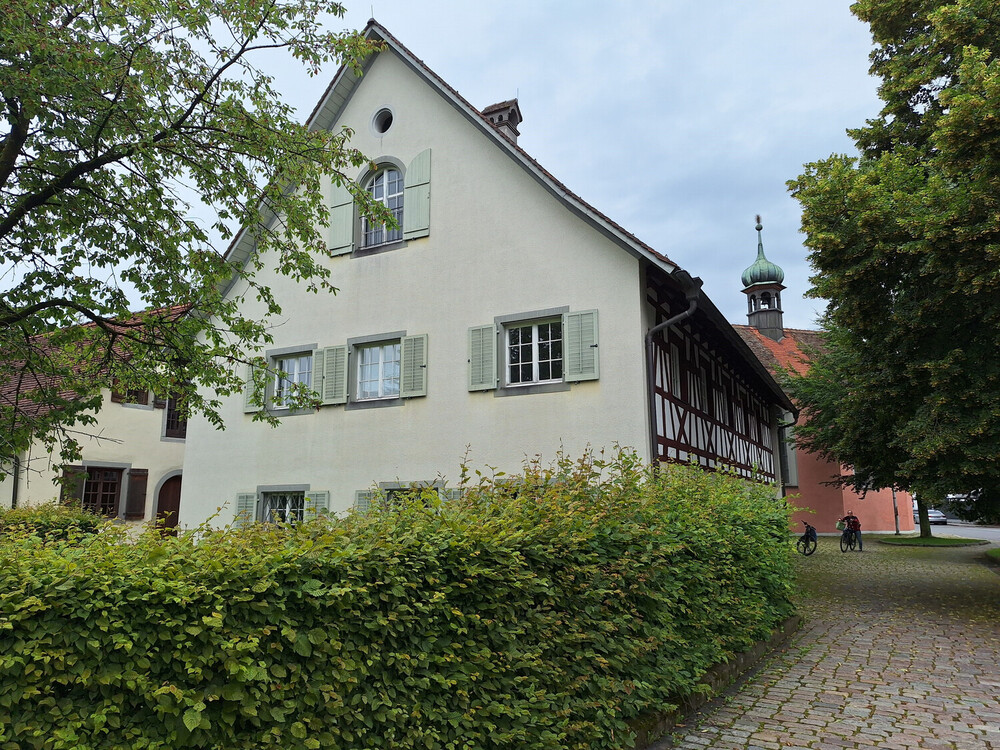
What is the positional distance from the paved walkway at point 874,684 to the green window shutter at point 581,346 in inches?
184

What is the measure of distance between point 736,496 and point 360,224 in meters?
9.47

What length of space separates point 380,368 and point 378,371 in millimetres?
73

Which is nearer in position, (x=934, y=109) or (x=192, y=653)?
(x=192, y=653)

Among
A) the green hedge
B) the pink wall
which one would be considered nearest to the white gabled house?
the green hedge

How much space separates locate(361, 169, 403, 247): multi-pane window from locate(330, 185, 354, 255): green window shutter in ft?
0.85

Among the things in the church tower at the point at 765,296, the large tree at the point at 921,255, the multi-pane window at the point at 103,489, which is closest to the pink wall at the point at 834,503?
the church tower at the point at 765,296

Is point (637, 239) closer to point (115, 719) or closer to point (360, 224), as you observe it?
point (360, 224)

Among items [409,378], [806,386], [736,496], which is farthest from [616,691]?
[806,386]

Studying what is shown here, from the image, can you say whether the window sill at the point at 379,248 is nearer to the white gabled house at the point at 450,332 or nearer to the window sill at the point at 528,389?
the white gabled house at the point at 450,332

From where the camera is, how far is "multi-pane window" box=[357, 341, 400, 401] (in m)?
13.9

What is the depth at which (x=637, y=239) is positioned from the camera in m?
11.5

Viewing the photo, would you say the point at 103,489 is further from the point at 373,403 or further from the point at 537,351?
the point at 537,351

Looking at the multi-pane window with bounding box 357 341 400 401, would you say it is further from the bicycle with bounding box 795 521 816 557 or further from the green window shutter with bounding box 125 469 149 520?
the bicycle with bounding box 795 521 816 557

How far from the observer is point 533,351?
1256cm
